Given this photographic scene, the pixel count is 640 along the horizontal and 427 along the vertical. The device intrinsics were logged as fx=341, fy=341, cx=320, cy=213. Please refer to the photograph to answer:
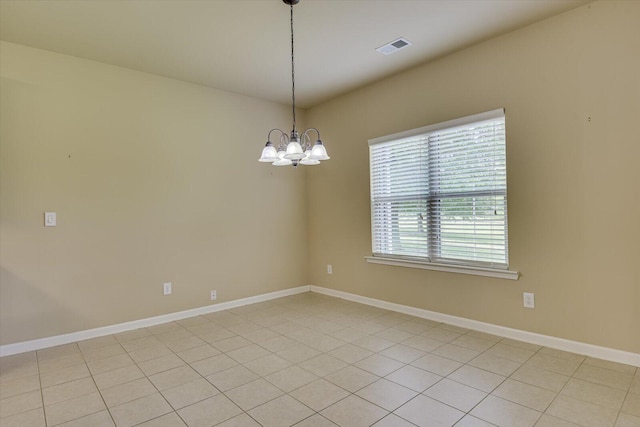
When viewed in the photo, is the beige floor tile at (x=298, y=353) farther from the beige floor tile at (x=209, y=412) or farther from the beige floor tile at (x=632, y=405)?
the beige floor tile at (x=632, y=405)

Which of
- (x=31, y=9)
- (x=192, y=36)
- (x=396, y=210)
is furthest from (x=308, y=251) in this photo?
(x=31, y=9)

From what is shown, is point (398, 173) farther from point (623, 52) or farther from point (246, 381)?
point (246, 381)

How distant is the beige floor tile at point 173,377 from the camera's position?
7.84 feet

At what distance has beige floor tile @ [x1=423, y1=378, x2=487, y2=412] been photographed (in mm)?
2064

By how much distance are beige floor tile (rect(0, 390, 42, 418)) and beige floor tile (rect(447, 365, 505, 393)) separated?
274cm

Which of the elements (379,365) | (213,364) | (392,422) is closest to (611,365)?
(379,365)

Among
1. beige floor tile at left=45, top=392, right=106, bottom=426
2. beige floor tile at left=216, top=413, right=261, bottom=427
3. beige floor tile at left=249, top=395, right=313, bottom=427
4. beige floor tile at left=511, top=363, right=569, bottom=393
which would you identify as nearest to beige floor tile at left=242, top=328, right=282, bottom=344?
beige floor tile at left=249, top=395, right=313, bottom=427

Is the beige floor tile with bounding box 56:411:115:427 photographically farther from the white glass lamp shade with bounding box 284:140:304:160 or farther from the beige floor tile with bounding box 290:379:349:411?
the white glass lamp shade with bounding box 284:140:304:160

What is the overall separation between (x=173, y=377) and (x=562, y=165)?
345cm

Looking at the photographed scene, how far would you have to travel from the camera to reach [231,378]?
2465 mm

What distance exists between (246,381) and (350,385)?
734mm

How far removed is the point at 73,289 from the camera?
3.27 meters

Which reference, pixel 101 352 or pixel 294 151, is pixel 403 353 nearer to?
pixel 294 151

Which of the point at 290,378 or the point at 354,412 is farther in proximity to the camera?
the point at 290,378
